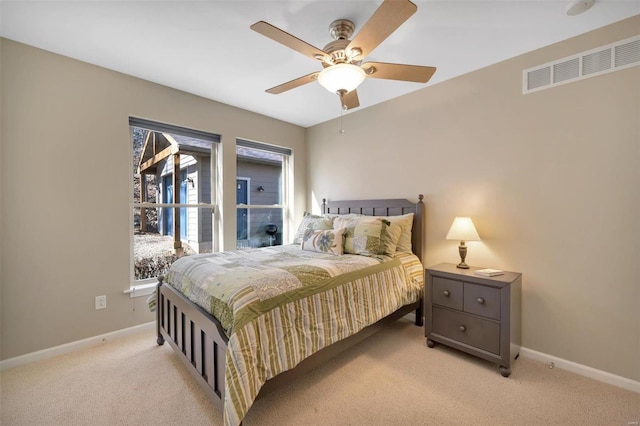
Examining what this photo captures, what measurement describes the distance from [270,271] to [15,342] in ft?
7.19

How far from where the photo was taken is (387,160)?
3350 mm

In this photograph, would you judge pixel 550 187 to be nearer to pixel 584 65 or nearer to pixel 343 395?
pixel 584 65

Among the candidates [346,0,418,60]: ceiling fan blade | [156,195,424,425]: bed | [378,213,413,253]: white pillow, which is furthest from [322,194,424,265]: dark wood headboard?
[346,0,418,60]: ceiling fan blade

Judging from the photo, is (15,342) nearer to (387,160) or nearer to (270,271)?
(270,271)

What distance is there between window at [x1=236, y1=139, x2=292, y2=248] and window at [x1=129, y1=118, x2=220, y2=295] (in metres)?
0.40

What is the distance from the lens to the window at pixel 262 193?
12.4 feet

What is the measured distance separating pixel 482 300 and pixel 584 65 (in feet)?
6.49

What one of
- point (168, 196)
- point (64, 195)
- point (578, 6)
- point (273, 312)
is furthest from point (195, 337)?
point (578, 6)

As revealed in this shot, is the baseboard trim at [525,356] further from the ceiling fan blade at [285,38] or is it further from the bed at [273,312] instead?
the ceiling fan blade at [285,38]

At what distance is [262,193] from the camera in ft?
13.4

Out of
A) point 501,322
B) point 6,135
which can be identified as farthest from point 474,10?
point 6,135

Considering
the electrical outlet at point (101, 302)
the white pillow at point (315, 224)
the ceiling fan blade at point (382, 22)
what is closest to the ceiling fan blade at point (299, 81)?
the ceiling fan blade at point (382, 22)

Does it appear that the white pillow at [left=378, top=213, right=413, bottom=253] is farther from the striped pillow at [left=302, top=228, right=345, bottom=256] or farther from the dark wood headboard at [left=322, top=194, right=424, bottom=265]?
the striped pillow at [left=302, top=228, right=345, bottom=256]

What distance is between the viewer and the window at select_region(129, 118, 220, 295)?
9.56 ft
